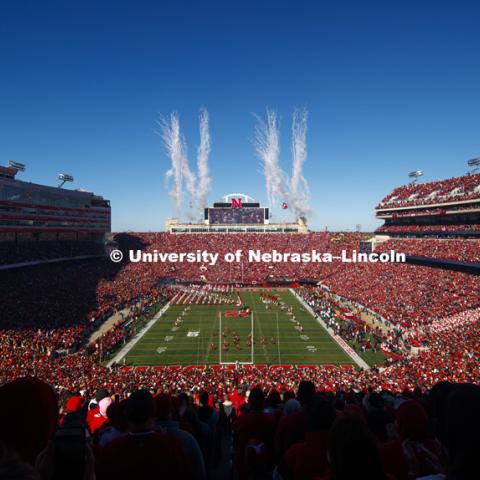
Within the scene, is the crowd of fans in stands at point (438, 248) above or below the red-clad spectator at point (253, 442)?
above

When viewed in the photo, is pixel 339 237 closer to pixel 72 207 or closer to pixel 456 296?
pixel 456 296

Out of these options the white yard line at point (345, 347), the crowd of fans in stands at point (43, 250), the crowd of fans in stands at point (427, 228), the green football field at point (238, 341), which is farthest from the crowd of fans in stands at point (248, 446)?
the crowd of fans in stands at point (427, 228)

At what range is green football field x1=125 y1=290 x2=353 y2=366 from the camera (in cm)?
2298

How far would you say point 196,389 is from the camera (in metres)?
14.5

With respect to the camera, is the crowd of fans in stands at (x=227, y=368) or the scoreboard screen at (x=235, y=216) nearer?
the crowd of fans in stands at (x=227, y=368)

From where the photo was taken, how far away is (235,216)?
67.4 m

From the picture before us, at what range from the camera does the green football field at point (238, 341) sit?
2298 cm

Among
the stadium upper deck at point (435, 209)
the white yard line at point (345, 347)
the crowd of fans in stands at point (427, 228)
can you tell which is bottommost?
the white yard line at point (345, 347)

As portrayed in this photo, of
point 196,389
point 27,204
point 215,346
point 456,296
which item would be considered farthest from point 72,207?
point 456,296

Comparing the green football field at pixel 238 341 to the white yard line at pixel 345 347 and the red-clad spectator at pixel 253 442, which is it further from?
the red-clad spectator at pixel 253 442

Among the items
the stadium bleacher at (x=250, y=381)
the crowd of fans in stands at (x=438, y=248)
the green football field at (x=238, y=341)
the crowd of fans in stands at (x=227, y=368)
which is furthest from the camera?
the crowd of fans in stands at (x=438, y=248)

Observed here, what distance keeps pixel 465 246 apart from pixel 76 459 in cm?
4378

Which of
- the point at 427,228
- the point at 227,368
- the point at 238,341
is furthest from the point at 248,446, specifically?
the point at 427,228

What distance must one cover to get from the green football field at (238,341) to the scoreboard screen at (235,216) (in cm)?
3281
